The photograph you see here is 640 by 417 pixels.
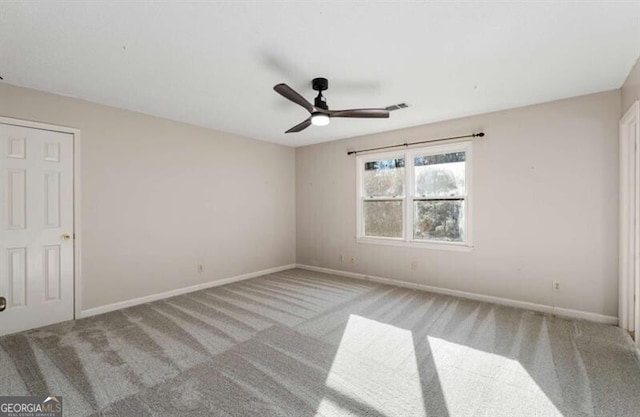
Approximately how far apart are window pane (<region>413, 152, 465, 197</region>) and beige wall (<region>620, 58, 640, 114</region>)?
1672 millimetres

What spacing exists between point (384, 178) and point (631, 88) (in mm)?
3014

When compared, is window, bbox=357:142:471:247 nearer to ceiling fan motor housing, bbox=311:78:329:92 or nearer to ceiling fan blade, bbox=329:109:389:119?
ceiling fan blade, bbox=329:109:389:119

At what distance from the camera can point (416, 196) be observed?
472 cm

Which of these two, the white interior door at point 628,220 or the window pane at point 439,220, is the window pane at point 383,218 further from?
the white interior door at point 628,220

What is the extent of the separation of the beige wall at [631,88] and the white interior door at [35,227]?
5811 mm

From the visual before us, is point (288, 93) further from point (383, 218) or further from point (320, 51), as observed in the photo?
point (383, 218)

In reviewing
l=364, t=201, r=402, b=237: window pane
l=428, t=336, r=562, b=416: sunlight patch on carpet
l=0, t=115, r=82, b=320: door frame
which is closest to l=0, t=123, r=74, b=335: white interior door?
l=0, t=115, r=82, b=320: door frame

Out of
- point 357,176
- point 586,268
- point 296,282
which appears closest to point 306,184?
point 357,176

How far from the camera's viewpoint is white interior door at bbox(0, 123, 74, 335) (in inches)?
120

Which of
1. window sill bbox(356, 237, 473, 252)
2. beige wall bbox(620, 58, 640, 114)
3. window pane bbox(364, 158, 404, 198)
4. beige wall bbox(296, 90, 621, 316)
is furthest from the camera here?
window pane bbox(364, 158, 404, 198)

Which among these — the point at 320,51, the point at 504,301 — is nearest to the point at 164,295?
the point at 320,51

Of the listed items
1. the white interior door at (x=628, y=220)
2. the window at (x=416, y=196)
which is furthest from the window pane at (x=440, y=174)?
the white interior door at (x=628, y=220)
